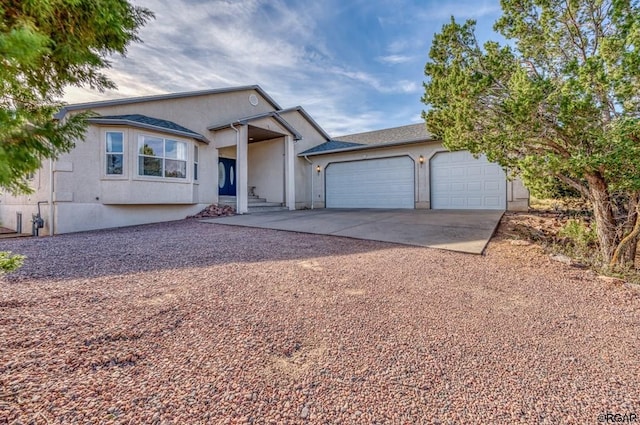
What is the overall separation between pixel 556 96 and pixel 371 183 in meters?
10.4

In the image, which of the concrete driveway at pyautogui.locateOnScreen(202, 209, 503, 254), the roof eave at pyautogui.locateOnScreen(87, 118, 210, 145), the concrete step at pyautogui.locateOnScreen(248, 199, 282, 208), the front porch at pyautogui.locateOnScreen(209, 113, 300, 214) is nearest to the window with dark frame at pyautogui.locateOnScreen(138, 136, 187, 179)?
the roof eave at pyautogui.locateOnScreen(87, 118, 210, 145)

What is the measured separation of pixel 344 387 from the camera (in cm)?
193

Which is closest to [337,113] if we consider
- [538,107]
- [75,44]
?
[538,107]

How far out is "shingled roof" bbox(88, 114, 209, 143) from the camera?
30.2 ft

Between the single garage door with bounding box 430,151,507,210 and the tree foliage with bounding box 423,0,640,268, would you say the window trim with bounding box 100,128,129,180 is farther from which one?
the single garage door with bounding box 430,151,507,210

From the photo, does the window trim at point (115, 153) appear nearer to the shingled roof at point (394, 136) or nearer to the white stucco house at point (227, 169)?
the white stucco house at point (227, 169)

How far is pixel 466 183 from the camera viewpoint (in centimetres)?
1225

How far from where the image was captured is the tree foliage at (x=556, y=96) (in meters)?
4.03

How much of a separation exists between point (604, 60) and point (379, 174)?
10498mm

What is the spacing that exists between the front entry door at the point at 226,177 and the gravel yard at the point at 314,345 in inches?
386

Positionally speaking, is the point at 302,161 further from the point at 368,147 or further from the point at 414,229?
the point at 414,229

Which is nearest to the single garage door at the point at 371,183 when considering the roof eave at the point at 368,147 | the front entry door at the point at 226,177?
the roof eave at the point at 368,147

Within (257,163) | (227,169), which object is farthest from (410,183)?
(227,169)

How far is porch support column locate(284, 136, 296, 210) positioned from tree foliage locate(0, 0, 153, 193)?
10942 mm
